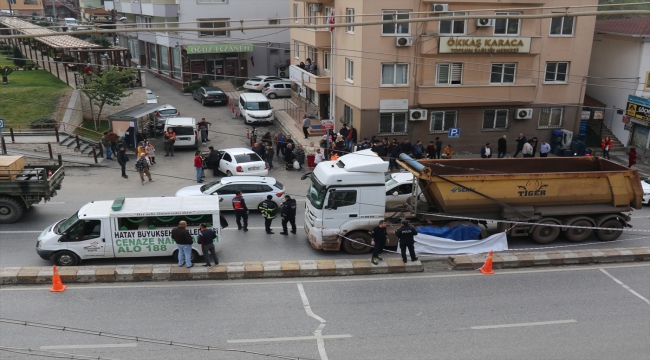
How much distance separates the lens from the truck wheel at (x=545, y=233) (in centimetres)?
1706

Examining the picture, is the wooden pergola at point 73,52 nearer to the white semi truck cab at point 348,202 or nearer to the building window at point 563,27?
the white semi truck cab at point 348,202

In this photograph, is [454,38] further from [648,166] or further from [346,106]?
[648,166]

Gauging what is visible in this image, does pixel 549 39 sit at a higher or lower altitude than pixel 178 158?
higher

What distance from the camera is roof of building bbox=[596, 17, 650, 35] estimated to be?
29.5 meters

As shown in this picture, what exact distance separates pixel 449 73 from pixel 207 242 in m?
17.8

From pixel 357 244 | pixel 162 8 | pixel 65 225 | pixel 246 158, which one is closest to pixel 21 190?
pixel 65 225

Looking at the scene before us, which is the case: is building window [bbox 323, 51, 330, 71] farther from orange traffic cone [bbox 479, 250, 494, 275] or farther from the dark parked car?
orange traffic cone [bbox 479, 250, 494, 275]

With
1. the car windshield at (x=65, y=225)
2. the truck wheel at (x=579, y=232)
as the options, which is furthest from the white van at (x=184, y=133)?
the truck wheel at (x=579, y=232)

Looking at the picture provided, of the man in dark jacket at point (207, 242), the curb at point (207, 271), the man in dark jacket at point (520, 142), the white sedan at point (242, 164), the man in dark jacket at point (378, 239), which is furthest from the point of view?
the man in dark jacket at point (520, 142)

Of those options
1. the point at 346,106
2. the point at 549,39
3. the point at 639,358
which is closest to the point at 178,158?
the point at 346,106

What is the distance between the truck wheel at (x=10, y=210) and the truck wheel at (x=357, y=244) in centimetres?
1028

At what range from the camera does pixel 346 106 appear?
99.8ft

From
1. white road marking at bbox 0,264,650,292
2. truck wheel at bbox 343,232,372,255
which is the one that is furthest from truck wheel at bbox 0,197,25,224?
truck wheel at bbox 343,232,372,255

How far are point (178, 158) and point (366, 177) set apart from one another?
14582 mm
